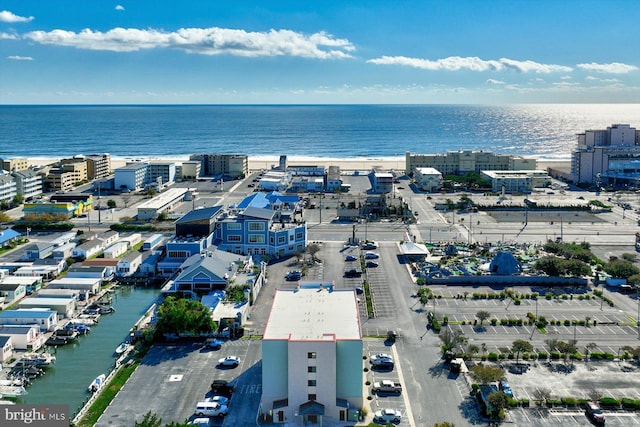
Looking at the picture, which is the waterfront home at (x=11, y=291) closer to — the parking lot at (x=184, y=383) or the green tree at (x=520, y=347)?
the parking lot at (x=184, y=383)

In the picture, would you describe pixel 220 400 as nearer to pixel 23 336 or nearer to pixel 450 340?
pixel 450 340

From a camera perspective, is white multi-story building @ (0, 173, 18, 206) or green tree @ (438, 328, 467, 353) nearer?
green tree @ (438, 328, 467, 353)

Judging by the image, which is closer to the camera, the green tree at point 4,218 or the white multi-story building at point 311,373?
the white multi-story building at point 311,373

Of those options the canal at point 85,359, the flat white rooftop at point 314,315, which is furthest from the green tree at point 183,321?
the flat white rooftop at point 314,315

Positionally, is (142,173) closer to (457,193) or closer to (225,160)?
(225,160)

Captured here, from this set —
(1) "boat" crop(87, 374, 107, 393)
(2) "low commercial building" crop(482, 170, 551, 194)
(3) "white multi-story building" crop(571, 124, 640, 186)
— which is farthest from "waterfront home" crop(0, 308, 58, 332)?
(3) "white multi-story building" crop(571, 124, 640, 186)

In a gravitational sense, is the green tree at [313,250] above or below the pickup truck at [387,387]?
above

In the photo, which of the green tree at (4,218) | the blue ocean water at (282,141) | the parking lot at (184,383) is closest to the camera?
the parking lot at (184,383)

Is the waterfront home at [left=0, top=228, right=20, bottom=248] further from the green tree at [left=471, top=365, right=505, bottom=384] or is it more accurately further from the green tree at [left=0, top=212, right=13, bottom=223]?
the green tree at [left=471, top=365, right=505, bottom=384]
